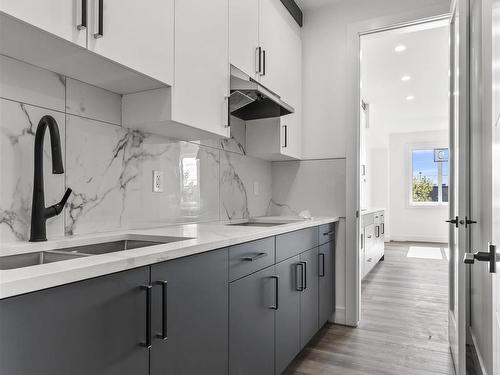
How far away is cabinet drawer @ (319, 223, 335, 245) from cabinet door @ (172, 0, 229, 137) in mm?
1112

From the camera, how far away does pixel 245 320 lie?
160 cm

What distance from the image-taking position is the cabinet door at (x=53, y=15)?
99 cm

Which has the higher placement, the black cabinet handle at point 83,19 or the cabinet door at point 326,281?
the black cabinet handle at point 83,19

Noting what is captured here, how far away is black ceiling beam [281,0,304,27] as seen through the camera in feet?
9.37

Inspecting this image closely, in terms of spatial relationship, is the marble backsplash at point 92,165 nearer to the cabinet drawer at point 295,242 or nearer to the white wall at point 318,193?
the cabinet drawer at point 295,242

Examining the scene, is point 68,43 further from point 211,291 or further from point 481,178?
point 481,178

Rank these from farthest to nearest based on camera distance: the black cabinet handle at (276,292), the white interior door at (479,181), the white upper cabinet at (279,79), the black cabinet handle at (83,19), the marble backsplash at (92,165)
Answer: the white upper cabinet at (279,79)
the white interior door at (479,181)
the black cabinet handle at (276,292)
the marble backsplash at (92,165)
the black cabinet handle at (83,19)

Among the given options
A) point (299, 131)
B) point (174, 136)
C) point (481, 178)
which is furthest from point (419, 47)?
point (174, 136)

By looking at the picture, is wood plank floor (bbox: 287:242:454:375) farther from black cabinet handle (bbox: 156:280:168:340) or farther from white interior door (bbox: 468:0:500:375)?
black cabinet handle (bbox: 156:280:168:340)

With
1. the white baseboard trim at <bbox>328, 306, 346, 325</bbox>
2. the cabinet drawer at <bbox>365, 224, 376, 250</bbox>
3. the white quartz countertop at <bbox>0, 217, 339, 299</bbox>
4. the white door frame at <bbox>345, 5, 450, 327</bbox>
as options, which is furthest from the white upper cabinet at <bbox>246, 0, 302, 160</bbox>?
the cabinet drawer at <bbox>365, 224, 376, 250</bbox>

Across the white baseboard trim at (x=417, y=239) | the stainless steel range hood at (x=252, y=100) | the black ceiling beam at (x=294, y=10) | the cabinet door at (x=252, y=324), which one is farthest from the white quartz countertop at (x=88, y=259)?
the white baseboard trim at (x=417, y=239)

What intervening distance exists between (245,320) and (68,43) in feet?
4.15

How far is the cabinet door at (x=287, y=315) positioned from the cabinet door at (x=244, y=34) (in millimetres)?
1213

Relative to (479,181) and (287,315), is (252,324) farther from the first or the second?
(479,181)
